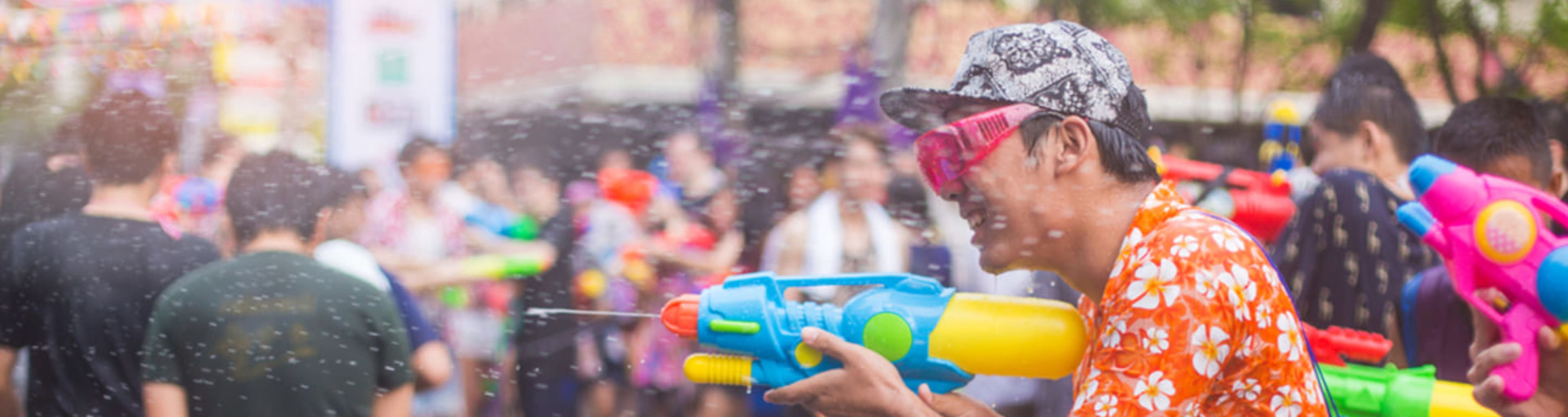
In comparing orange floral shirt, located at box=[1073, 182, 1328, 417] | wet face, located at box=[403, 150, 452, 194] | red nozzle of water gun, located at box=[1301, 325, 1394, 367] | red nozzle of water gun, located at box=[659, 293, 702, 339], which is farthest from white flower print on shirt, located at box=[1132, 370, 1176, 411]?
wet face, located at box=[403, 150, 452, 194]

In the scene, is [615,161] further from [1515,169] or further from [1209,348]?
[1209,348]

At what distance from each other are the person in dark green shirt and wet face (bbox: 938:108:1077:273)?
210 centimetres

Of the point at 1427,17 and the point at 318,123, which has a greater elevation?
the point at 1427,17

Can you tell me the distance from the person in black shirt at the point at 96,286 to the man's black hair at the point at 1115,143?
2944 millimetres

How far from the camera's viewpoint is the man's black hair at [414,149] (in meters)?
6.29

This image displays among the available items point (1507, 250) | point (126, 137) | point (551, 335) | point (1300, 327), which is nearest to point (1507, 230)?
point (1507, 250)

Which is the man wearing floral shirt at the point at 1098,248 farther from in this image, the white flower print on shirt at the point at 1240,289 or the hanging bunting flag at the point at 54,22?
the hanging bunting flag at the point at 54,22

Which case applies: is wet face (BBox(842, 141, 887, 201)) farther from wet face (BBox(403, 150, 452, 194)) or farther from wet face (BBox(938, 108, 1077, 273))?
wet face (BBox(938, 108, 1077, 273))

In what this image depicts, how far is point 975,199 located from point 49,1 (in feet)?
27.3

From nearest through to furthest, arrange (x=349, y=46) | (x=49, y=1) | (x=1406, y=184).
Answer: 1. (x=1406, y=184)
2. (x=49, y=1)
3. (x=349, y=46)

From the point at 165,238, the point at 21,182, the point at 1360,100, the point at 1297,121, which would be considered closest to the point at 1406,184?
the point at 1360,100

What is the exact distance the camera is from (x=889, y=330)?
1762 millimetres

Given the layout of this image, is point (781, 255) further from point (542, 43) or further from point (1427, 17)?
point (542, 43)

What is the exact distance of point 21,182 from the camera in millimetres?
4164
